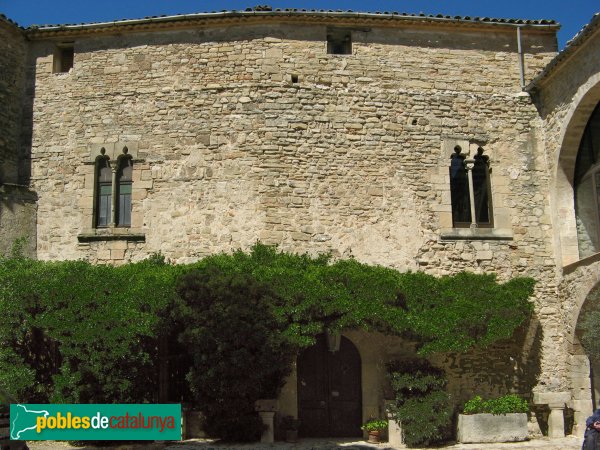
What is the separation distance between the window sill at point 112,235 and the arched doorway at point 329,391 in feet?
12.8

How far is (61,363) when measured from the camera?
11.7 m

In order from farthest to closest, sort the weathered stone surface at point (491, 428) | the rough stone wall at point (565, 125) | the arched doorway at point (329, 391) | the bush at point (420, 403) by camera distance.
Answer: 1. the arched doorway at point (329, 391)
2. the rough stone wall at point (565, 125)
3. the weathered stone surface at point (491, 428)
4. the bush at point (420, 403)

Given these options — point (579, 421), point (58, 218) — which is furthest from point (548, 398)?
point (58, 218)

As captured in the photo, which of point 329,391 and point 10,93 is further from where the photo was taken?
point 10,93

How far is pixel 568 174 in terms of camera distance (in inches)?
534

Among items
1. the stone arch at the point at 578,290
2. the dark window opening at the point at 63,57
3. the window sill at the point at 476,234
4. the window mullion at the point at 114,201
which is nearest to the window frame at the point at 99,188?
the window mullion at the point at 114,201

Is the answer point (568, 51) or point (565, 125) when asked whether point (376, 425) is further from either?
point (568, 51)

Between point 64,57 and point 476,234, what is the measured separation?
943cm

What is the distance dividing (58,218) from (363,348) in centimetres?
652

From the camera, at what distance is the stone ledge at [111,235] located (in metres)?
13.3

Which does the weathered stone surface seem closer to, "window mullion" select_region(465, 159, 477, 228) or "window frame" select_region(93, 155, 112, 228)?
"window mullion" select_region(465, 159, 477, 228)

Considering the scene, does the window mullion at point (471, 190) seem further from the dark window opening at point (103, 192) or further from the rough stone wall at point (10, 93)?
the rough stone wall at point (10, 93)

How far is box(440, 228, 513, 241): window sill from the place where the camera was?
13453 millimetres

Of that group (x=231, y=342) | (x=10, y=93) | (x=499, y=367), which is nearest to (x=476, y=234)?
(x=499, y=367)
